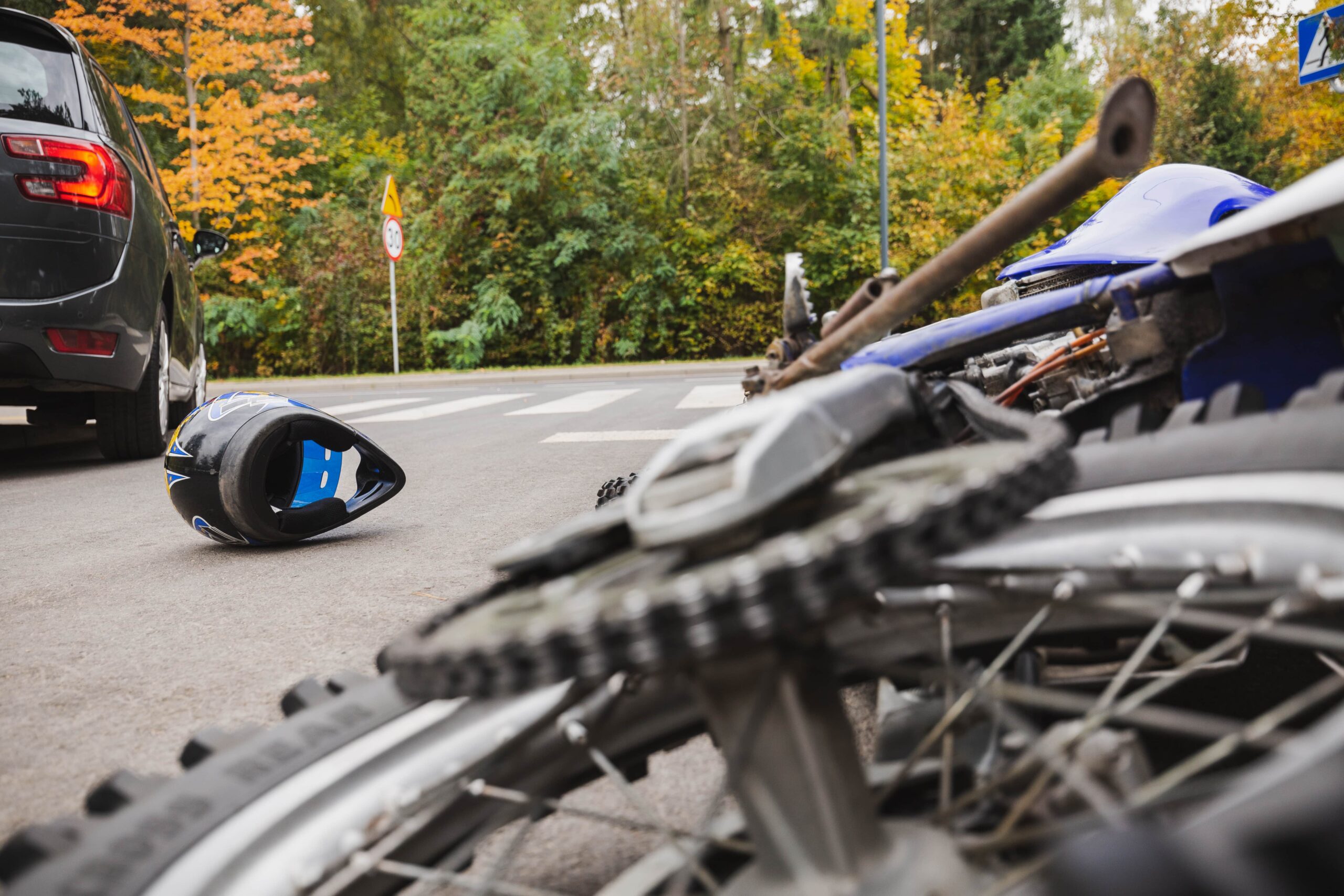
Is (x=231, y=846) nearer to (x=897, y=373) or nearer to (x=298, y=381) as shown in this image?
(x=897, y=373)

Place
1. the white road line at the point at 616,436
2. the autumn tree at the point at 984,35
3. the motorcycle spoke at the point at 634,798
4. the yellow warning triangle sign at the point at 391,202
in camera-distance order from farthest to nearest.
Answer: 1. the autumn tree at the point at 984,35
2. the yellow warning triangle sign at the point at 391,202
3. the white road line at the point at 616,436
4. the motorcycle spoke at the point at 634,798

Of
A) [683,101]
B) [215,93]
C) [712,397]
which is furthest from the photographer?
[215,93]

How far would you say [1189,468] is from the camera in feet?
3.17

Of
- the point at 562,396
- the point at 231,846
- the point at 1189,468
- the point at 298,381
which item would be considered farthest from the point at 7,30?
the point at 298,381

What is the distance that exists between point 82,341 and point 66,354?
3.9 inches

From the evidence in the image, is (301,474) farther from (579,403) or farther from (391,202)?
(391,202)

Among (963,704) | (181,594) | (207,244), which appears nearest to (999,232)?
(963,704)

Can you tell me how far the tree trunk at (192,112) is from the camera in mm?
19547

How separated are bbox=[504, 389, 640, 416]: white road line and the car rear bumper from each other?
13.5 feet

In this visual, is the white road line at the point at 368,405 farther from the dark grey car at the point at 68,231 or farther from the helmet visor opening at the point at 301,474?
the helmet visor opening at the point at 301,474

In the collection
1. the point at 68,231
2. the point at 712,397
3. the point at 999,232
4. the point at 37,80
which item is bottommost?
the point at 712,397

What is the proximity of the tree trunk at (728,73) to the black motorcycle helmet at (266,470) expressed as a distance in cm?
2025

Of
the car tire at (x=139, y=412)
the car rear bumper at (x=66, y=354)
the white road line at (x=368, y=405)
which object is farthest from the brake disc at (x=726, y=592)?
the white road line at (x=368, y=405)

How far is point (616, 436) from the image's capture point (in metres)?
6.72
